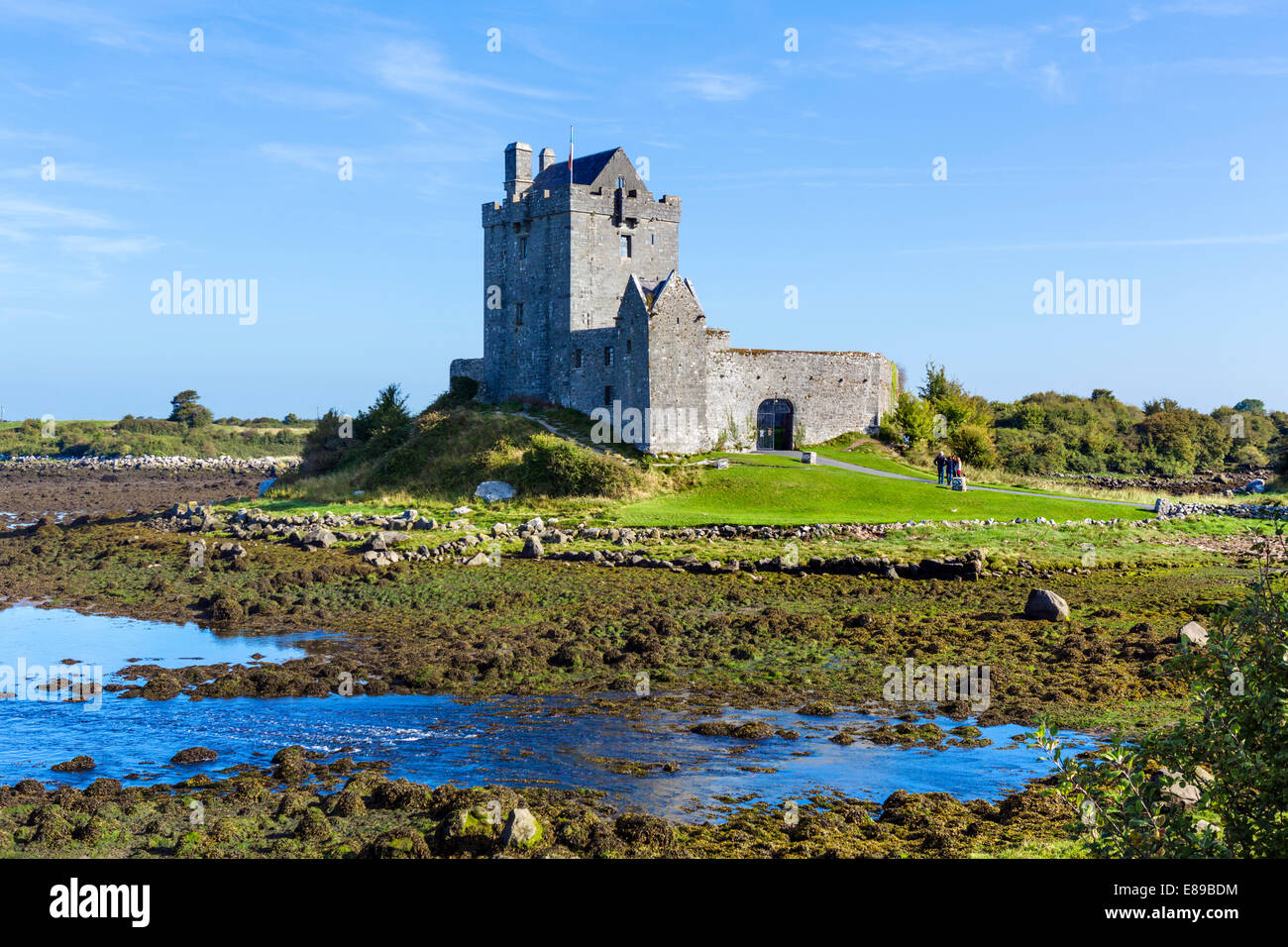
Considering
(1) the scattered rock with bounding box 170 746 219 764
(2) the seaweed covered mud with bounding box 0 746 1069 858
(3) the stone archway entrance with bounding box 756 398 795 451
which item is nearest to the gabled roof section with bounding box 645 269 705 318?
(3) the stone archway entrance with bounding box 756 398 795 451

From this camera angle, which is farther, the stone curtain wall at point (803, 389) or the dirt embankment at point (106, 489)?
the dirt embankment at point (106, 489)

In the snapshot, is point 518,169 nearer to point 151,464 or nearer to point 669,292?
point 669,292

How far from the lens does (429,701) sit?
1908 centimetres

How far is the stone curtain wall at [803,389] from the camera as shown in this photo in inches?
2101

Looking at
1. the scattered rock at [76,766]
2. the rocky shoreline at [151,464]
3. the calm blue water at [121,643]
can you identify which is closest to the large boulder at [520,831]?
the scattered rock at [76,766]

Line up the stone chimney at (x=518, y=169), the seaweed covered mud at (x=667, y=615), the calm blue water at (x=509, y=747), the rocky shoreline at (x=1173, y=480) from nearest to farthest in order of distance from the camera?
1. the calm blue water at (x=509, y=747)
2. the seaweed covered mud at (x=667, y=615)
3. the stone chimney at (x=518, y=169)
4. the rocky shoreline at (x=1173, y=480)

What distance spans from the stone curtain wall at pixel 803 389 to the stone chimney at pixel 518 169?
53.1 feet

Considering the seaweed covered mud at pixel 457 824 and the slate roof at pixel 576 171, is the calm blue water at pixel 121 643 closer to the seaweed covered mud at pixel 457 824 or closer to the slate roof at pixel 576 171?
the seaweed covered mud at pixel 457 824

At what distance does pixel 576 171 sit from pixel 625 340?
12871 millimetres

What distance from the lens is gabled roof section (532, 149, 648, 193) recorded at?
2227 inches

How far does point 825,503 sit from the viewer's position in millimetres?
42875

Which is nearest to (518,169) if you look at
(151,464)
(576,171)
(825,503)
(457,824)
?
(576,171)
